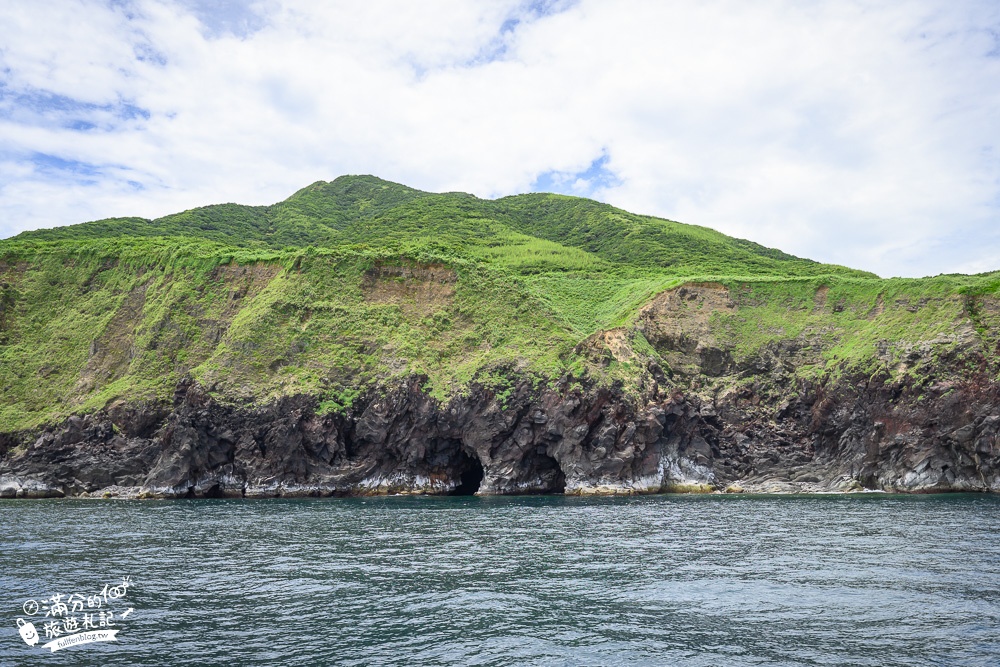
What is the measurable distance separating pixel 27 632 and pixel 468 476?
66507mm

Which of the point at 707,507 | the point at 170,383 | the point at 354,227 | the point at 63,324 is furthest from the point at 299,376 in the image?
the point at 354,227

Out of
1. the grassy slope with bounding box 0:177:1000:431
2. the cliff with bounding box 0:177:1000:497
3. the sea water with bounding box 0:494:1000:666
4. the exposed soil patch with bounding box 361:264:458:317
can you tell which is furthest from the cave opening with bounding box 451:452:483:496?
the sea water with bounding box 0:494:1000:666

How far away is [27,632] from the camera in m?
22.3

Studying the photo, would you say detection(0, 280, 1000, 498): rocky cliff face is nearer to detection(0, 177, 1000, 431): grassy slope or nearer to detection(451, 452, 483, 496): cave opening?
detection(451, 452, 483, 496): cave opening

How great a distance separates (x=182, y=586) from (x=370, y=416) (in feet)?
173

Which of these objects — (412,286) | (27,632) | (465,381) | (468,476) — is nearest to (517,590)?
(27,632)

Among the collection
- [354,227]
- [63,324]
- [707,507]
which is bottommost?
[707,507]

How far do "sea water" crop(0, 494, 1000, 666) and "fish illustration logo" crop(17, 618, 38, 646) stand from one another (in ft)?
0.45

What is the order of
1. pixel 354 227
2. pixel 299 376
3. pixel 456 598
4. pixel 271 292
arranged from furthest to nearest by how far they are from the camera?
1. pixel 354 227
2. pixel 271 292
3. pixel 299 376
4. pixel 456 598

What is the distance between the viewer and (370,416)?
8206 centimetres

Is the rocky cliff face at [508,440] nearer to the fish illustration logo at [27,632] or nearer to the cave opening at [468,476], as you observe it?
the cave opening at [468,476]

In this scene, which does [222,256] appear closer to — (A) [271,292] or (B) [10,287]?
(A) [271,292]

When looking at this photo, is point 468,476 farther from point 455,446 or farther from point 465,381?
point 465,381

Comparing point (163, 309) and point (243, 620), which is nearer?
point (243, 620)
